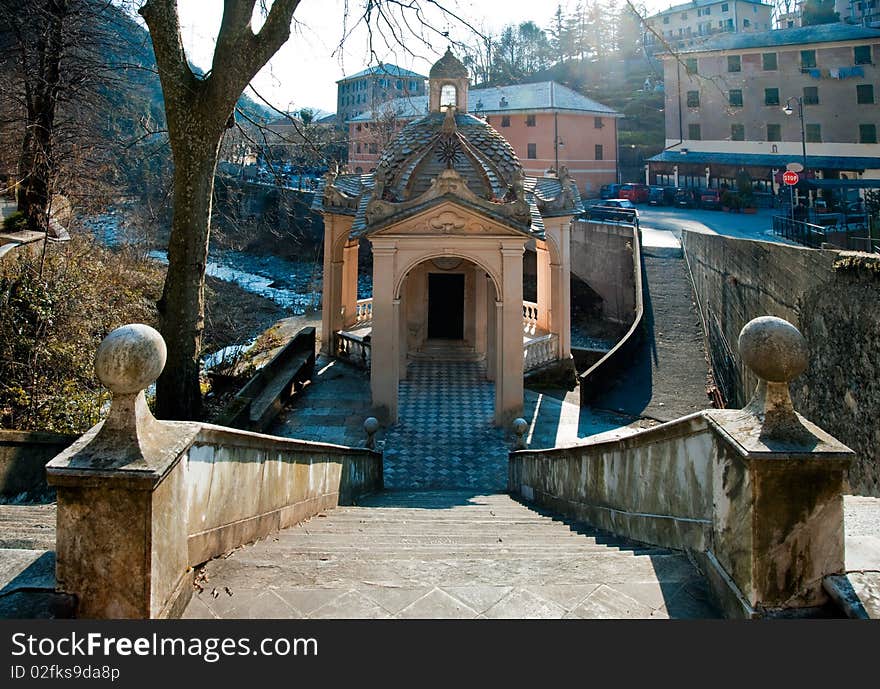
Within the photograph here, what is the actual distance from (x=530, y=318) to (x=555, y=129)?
35.9 meters

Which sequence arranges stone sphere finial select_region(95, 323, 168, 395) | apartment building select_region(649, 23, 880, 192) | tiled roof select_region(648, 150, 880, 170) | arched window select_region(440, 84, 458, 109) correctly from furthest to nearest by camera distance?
apartment building select_region(649, 23, 880, 192), tiled roof select_region(648, 150, 880, 170), arched window select_region(440, 84, 458, 109), stone sphere finial select_region(95, 323, 168, 395)

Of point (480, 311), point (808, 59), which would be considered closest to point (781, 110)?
point (808, 59)

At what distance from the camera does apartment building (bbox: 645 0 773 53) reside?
8232cm

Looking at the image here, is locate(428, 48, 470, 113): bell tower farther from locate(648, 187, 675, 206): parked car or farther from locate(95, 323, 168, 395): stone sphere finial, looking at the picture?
locate(648, 187, 675, 206): parked car

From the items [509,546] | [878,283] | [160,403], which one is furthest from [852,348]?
[160,403]

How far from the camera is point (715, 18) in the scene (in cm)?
8444

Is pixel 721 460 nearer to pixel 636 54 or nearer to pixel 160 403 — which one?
pixel 160 403

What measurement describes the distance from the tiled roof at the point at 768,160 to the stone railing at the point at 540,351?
109 ft

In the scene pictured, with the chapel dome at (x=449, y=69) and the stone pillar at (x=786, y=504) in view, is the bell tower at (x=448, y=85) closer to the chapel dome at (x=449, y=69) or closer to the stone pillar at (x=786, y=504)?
the chapel dome at (x=449, y=69)

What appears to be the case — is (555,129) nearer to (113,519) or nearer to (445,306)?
(445,306)

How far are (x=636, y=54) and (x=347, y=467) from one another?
92289 mm

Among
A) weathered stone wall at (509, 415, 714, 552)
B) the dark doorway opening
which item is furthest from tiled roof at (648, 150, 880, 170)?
weathered stone wall at (509, 415, 714, 552)

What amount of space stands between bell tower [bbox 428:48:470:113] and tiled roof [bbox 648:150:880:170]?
33.1 m

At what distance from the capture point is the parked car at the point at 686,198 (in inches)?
1816
